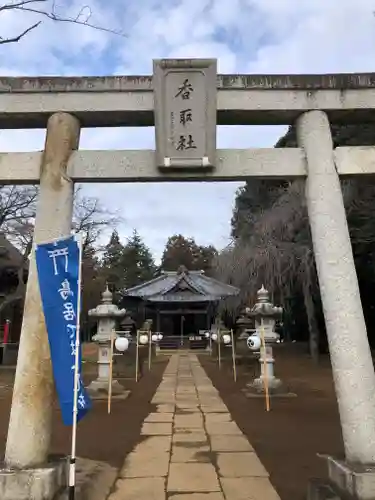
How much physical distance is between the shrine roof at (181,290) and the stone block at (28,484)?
25.9 meters

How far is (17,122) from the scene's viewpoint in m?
4.89

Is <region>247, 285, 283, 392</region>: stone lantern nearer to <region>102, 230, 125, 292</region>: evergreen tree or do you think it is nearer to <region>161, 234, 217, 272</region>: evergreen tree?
<region>102, 230, 125, 292</region>: evergreen tree

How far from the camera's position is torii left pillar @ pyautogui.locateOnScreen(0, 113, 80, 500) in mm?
3877

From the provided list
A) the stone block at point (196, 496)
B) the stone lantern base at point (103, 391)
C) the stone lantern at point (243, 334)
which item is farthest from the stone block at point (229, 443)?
the stone lantern at point (243, 334)

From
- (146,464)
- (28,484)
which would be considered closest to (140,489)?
(146,464)

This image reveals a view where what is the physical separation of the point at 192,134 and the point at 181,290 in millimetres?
28323

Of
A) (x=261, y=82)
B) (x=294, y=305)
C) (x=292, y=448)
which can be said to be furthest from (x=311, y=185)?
(x=294, y=305)

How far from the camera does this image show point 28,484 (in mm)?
3641

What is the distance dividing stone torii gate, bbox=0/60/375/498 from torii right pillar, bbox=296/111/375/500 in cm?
1

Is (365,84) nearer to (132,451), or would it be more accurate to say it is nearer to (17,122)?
(17,122)

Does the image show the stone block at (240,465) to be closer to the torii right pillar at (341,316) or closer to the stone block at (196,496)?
the stone block at (196,496)

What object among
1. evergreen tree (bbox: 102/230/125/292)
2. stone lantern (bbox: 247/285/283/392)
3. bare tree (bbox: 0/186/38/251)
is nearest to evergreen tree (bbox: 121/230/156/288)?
evergreen tree (bbox: 102/230/125/292)

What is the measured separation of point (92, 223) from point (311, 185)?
17.9 m

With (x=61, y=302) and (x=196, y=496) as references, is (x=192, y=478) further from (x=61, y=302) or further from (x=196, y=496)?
(x=61, y=302)
